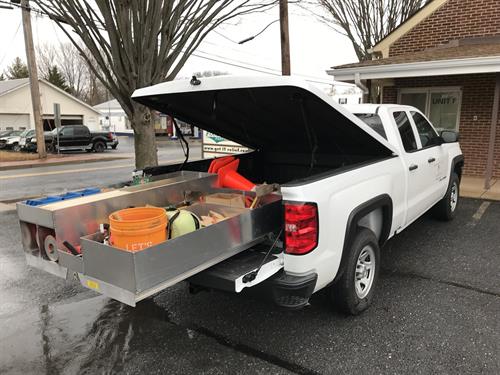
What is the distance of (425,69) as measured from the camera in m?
8.41

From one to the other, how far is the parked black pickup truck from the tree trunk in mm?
18857

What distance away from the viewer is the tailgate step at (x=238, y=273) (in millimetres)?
2719

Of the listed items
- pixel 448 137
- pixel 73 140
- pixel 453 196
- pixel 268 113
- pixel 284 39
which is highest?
pixel 284 39

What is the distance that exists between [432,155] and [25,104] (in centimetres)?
3637

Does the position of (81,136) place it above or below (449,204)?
A: above

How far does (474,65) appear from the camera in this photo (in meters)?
7.92

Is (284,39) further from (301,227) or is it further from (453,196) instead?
(301,227)

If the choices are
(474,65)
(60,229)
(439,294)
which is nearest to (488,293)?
(439,294)

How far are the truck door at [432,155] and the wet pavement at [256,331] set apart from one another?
3.61 ft

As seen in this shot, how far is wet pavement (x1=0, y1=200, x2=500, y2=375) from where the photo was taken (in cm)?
299

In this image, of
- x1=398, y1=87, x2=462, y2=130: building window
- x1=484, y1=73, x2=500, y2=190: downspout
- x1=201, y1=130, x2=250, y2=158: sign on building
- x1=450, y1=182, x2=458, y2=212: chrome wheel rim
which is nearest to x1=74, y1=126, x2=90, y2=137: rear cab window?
x1=201, y1=130, x2=250, y2=158: sign on building

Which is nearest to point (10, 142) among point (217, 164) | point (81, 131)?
point (81, 131)

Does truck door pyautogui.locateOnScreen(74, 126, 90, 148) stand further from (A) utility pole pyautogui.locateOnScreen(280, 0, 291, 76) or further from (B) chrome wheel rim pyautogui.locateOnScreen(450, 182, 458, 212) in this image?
(B) chrome wheel rim pyautogui.locateOnScreen(450, 182, 458, 212)

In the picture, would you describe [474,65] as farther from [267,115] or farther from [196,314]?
[196,314]
